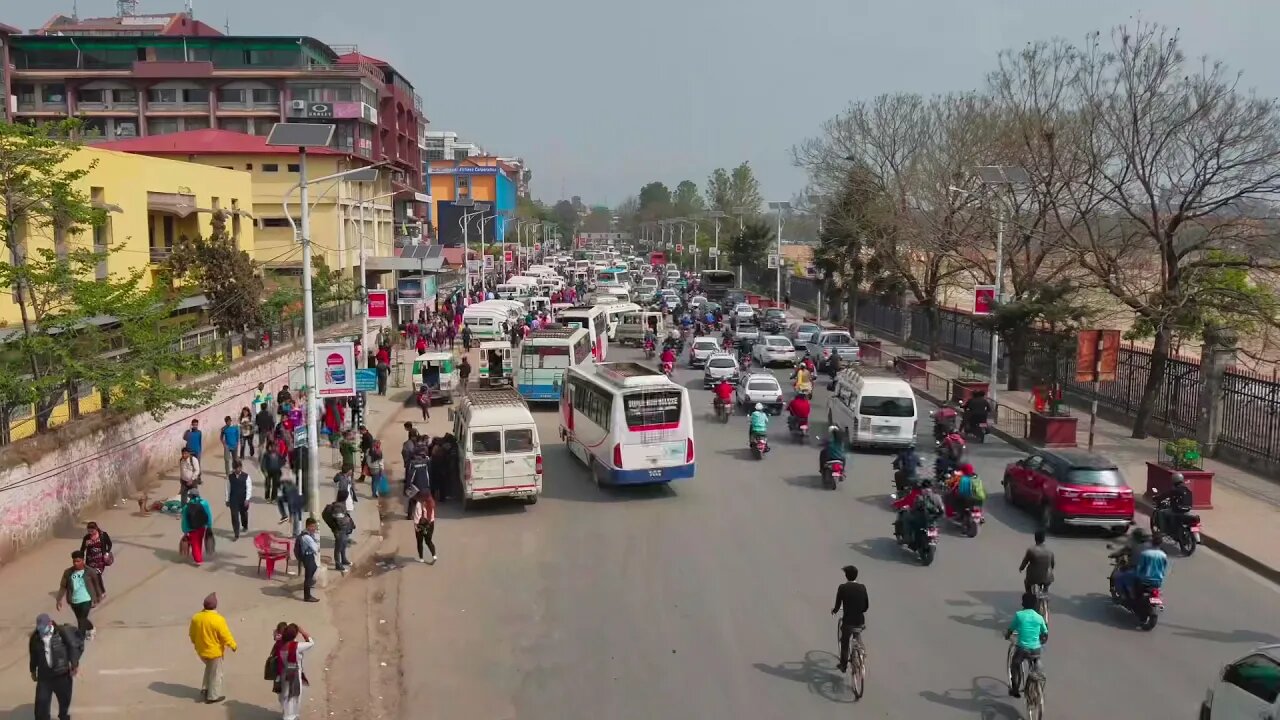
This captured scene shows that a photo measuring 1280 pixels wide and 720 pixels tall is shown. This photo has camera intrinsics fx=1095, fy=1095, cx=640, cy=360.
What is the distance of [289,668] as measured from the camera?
11375 millimetres

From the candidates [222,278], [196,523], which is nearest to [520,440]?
[196,523]

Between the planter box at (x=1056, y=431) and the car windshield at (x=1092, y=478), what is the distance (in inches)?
363

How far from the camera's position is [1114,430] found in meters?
30.1

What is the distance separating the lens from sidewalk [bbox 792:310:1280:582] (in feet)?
59.3

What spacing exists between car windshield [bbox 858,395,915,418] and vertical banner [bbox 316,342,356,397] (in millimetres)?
12581

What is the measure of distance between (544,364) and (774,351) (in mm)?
14028

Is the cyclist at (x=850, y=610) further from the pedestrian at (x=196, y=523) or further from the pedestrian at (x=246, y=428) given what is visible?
the pedestrian at (x=246, y=428)

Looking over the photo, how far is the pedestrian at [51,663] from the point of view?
11.0 metres

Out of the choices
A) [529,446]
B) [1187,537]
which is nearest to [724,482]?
[529,446]

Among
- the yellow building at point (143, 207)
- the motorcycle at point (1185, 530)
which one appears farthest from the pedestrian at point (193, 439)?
the motorcycle at point (1185, 530)

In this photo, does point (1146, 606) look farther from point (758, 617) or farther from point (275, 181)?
point (275, 181)

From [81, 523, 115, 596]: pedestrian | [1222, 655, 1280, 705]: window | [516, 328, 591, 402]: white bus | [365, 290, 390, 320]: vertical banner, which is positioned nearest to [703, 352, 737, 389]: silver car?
[516, 328, 591, 402]: white bus

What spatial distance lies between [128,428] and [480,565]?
9142mm

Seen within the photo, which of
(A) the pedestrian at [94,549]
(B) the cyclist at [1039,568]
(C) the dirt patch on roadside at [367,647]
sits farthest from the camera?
(A) the pedestrian at [94,549]
